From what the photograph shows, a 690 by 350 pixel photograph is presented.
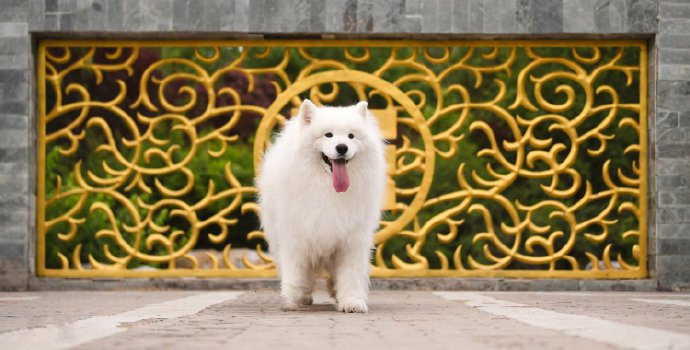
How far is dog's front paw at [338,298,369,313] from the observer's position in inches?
274

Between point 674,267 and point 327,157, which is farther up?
point 327,157

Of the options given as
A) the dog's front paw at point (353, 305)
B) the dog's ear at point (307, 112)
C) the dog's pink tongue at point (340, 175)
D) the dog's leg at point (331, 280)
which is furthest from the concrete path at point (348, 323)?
the dog's ear at point (307, 112)

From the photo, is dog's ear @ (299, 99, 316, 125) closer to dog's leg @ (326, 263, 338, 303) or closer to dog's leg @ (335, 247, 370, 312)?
dog's leg @ (335, 247, 370, 312)

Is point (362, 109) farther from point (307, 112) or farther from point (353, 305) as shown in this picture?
point (353, 305)

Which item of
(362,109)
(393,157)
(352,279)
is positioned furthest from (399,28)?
(352,279)

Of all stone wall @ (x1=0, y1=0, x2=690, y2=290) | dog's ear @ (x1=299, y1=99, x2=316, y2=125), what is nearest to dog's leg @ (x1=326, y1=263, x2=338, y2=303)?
dog's ear @ (x1=299, y1=99, x2=316, y2=125)

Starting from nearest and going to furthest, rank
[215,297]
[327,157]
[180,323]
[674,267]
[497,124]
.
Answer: [180,323] → [327,157] → [215,297] → [674,267] → [497,124]

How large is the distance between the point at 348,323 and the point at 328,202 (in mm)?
1416

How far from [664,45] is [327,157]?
4360 mm

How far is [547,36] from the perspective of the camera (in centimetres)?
1030

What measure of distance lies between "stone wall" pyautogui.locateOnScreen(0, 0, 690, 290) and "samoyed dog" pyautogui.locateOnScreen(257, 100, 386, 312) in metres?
3.06

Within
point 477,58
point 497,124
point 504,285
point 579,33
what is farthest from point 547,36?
point 477,58

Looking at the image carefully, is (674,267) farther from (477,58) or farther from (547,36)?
(477,58)

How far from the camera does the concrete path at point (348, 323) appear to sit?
15.3 ft
